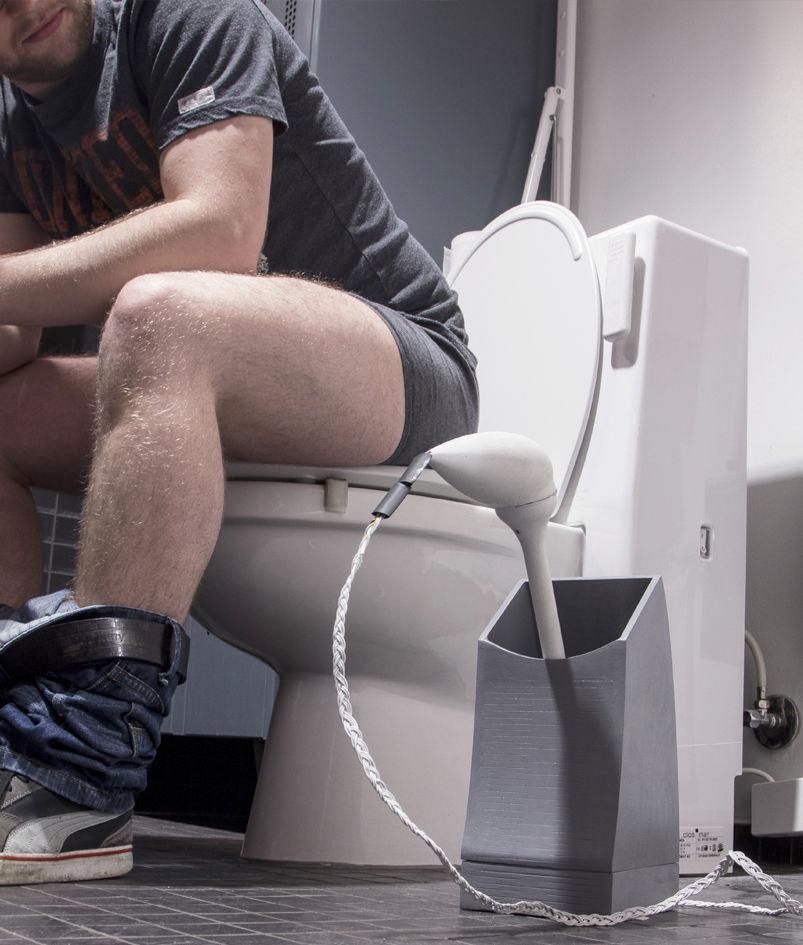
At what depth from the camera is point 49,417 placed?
110 cm

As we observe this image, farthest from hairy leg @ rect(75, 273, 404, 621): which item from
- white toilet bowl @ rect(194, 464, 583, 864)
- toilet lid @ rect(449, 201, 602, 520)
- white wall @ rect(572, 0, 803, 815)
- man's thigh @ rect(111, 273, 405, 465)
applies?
white wall @ rect(572, 0, 803, 815)

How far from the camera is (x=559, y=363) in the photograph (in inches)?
49.1

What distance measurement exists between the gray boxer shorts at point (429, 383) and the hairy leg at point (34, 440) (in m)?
0.29

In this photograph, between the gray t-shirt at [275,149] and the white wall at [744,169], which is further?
the white wall at [744,169]

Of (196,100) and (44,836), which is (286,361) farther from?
(44,836)

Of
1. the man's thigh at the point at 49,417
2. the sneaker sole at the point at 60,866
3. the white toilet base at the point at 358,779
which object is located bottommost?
the sneaker sole at the point at 60,866

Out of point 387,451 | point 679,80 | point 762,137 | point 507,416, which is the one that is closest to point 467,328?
point 507,416

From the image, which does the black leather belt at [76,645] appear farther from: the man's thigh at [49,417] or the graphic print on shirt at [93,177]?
the graphic print on shirt at [93,177]

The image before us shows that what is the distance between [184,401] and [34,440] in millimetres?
354

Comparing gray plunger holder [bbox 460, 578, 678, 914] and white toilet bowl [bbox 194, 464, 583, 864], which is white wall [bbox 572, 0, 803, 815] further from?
gray plunger holder [bbox 460, 578, 678, 914]

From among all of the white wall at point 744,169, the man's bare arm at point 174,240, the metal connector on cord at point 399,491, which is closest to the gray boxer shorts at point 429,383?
the man's bare arm at point 174,240

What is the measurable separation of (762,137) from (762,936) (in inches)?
46.7

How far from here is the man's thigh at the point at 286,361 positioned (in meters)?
0.83

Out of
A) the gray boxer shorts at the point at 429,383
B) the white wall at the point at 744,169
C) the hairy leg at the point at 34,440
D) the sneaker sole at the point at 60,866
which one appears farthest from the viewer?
the white wall at the point at 744,169
